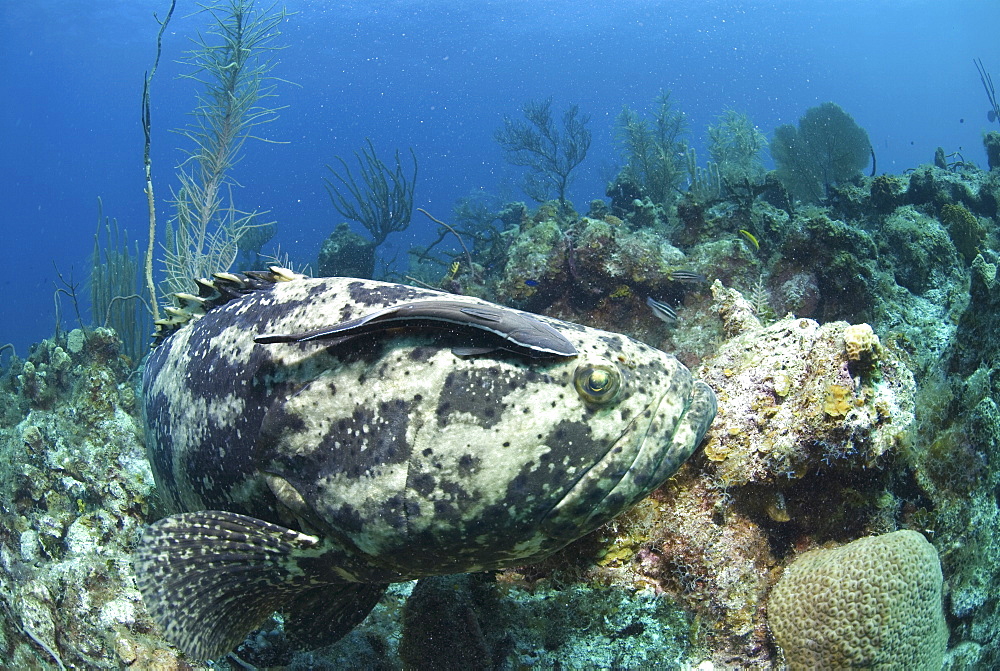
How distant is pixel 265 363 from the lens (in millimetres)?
2156

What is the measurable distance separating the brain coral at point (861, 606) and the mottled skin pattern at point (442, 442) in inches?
43.0

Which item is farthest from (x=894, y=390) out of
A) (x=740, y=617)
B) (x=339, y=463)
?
(x=339, y=463)

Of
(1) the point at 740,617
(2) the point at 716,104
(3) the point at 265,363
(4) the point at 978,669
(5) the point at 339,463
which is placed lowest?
(4) the point at 978,669

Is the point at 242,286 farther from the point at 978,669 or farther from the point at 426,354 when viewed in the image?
the point at 978,669

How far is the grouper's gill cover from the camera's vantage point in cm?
180

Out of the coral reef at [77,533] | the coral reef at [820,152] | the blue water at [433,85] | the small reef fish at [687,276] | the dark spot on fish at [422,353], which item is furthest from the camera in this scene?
the blue water at [433,85]

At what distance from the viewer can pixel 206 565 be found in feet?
6.69

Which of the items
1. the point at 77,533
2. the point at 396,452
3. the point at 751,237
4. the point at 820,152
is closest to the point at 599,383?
the point at 396,452

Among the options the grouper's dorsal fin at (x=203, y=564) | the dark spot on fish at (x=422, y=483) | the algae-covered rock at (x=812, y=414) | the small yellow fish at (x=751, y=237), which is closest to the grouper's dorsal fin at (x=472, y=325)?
the dark spot on fish at (x=422, y=483)

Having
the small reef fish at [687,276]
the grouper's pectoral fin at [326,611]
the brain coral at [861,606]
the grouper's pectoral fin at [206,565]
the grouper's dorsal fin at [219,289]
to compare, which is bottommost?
the brain coral at [861,606]

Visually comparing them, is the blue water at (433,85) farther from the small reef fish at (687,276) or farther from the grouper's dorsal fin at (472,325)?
the grouper's dorsal fin at (472,325)

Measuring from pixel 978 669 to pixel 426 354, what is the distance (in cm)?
380

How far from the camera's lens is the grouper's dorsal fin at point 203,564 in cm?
201

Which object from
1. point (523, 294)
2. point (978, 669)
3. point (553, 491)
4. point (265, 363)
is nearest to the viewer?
point (553, 491)
